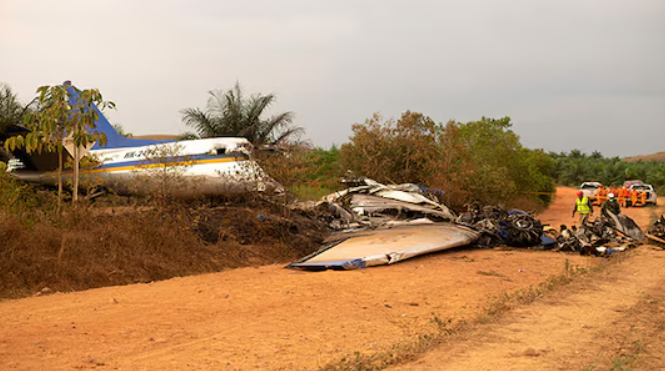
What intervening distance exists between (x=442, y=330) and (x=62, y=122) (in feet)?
27.5

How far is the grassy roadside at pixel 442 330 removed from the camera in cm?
641

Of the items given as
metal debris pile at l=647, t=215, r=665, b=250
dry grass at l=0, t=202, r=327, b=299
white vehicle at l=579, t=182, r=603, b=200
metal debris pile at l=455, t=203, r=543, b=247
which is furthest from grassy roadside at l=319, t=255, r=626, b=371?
white vehicle at l=579, t=182, r=603, b=200

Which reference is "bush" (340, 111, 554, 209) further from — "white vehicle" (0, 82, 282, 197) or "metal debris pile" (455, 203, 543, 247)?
"white vehicle" (0, 82, 282, 197)

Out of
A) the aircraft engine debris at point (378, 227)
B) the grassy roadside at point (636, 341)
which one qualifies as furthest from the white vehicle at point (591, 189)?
the grassy roadside at point (636, 341)

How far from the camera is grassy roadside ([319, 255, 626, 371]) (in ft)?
21.0

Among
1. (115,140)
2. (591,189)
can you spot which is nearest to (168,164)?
(115,140)

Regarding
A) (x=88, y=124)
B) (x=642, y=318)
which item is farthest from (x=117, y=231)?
(x=642, y=318)

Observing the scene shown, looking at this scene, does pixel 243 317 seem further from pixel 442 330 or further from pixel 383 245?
pixel 383 245

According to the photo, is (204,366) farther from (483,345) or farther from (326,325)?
(483,345)

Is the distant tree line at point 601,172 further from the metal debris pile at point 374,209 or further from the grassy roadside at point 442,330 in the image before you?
the grassy roadside at point 442,330

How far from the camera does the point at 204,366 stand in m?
6.35

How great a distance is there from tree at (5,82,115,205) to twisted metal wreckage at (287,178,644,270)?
4.88 metres

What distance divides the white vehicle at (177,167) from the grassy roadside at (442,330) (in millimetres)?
7502

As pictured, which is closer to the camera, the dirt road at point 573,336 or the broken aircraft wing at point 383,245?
the dirt road at point 573,336
